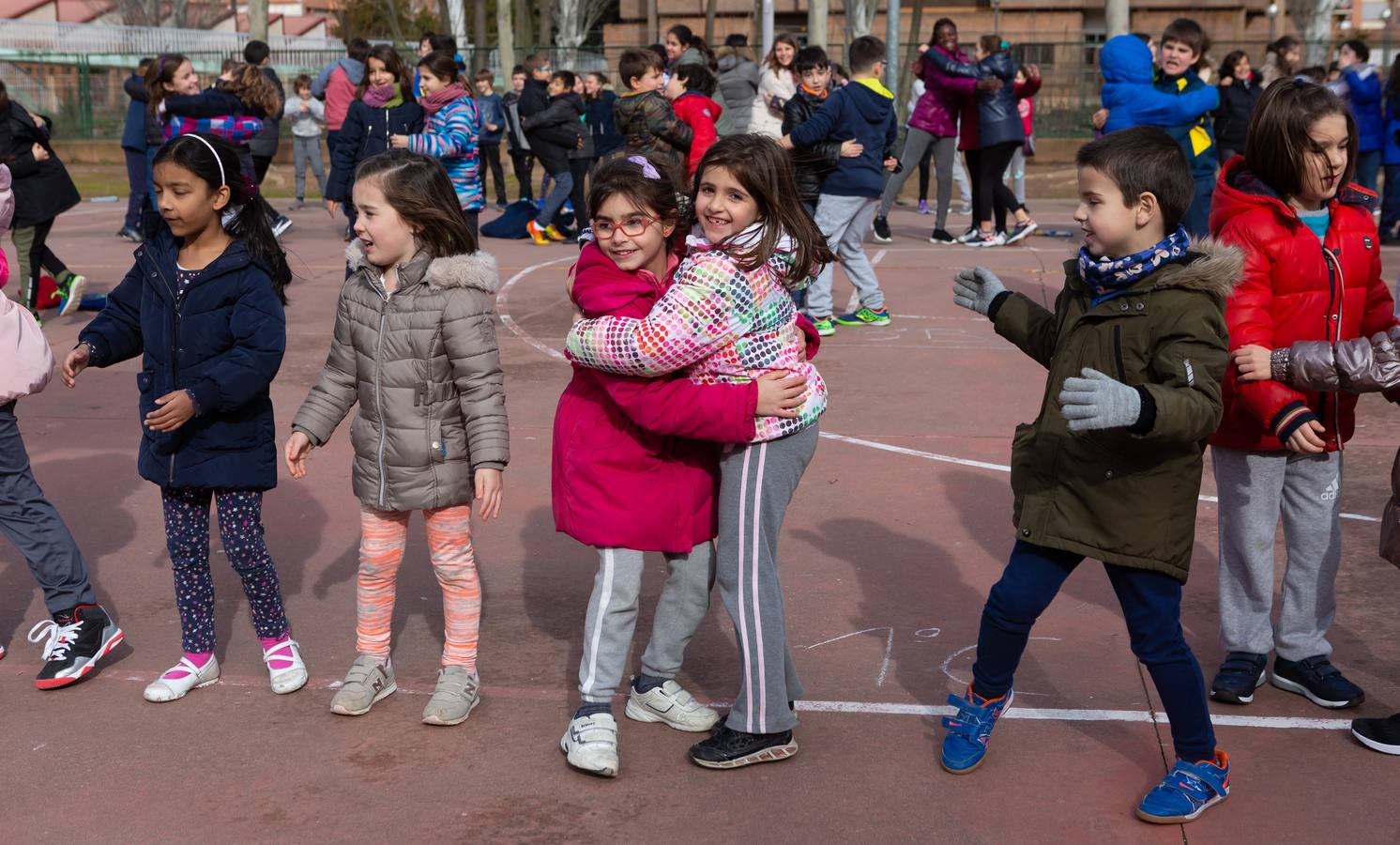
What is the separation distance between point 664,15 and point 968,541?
123ft

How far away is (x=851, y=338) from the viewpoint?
970cm

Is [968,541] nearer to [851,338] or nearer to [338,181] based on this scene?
[851,338]

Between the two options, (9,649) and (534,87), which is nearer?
(9,649)

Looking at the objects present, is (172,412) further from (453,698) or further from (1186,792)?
(1186,792)

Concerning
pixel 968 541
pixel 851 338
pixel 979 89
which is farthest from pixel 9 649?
pixel 979 89

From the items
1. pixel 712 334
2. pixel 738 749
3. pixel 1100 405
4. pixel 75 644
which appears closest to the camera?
pixel 1100 405

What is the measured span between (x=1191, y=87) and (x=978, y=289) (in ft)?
24.3

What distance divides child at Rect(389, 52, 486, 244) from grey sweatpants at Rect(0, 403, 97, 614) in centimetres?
511

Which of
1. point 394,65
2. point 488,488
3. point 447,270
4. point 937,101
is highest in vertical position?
point 394,65

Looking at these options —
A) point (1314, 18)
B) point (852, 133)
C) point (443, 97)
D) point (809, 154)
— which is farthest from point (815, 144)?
point (1314, 18)

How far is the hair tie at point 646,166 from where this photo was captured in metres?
3.60

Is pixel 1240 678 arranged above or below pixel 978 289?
below

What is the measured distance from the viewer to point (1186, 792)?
350 centimetres

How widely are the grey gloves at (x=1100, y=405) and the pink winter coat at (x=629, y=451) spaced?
765 millimetres
